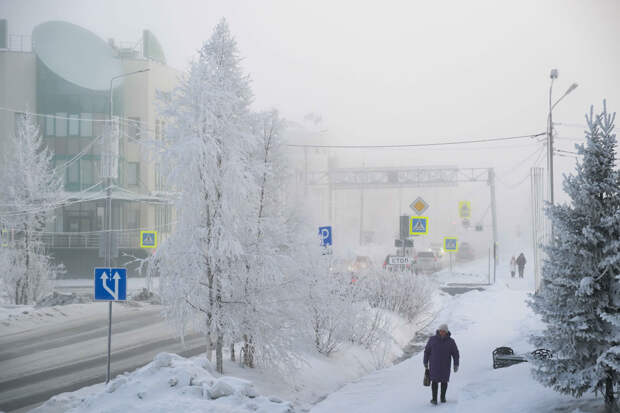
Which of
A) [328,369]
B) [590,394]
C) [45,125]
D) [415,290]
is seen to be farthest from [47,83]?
[590,394]

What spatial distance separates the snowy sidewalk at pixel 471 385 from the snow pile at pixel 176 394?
2.47m

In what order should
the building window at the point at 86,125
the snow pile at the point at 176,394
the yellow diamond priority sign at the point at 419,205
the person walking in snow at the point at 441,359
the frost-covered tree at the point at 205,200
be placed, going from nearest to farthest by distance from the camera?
the snow pile at the point at 176,394 < the person walking in snow at the point at 441,359 < the frost-covered tree at the point at 205,200 < the yellow diamond priority sign at the point at 419,205 < the building window at the point at 86,125

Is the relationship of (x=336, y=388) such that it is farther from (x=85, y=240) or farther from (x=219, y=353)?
(x=85, y=240)

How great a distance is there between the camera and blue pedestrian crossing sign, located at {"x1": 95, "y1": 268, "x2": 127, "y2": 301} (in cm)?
1228

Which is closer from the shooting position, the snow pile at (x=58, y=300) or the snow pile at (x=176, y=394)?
the snow pile at (x=176, y=394)

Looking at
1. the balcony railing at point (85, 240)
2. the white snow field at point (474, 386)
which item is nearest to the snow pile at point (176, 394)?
the white snow field at point (474, 386)

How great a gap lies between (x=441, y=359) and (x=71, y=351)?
11.1m

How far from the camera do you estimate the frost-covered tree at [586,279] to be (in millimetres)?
7434

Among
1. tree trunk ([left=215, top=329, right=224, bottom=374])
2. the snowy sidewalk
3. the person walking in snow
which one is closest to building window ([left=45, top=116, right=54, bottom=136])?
the snowy sidewalk

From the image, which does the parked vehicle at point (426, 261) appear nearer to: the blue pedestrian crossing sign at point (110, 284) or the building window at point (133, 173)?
the building window at point (133, 173)

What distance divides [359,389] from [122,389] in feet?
18.3

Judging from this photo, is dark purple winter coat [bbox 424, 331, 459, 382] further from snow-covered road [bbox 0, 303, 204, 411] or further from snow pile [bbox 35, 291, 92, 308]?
snow pile [bbox 35, 291, 92, 308]

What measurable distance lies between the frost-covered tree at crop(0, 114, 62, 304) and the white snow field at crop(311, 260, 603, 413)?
58.0 feet

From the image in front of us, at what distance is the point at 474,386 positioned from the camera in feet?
32.6
